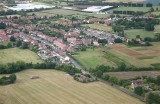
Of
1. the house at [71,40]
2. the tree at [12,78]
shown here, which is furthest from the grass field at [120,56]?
the tree at [12,78]

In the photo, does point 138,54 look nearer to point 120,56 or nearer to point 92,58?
point 120,56

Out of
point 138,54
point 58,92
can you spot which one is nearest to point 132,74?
point 138,54

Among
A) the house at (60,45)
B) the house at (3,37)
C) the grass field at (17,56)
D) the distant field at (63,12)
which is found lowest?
the grass field at (17,56)

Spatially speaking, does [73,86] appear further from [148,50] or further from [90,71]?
[148,50]

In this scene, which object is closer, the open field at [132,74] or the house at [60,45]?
the open field at [132,74]

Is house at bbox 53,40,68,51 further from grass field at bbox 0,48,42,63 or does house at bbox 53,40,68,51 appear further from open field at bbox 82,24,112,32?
open field at bbox 82,24,112,32

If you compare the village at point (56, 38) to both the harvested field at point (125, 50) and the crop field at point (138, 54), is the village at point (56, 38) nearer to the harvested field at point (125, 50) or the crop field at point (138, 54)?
the harvested field at point (125, 50)

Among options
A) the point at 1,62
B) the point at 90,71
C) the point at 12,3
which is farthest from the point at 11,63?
the point at 12,3
